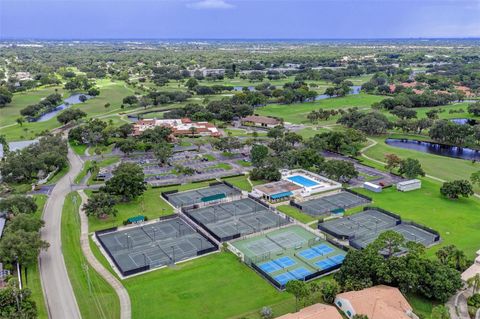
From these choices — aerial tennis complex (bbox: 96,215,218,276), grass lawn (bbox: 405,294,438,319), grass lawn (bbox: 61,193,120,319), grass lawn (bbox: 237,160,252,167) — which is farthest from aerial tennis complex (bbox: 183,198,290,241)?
grass lawn (bbox: 405,294,438,319)

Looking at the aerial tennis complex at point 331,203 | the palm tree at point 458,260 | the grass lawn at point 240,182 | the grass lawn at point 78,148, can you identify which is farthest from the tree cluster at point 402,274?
the grass lawn at point 78,148

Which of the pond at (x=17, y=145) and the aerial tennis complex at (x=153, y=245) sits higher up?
the pond at (x=17, y=145)

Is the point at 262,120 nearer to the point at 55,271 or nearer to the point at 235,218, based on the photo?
the point at 235,218

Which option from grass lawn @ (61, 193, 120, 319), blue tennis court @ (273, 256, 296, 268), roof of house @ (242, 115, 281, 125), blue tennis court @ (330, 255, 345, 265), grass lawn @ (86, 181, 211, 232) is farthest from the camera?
roof of house @ (242, 115, 281, 125)

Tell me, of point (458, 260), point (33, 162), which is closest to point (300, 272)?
point (458, 260)

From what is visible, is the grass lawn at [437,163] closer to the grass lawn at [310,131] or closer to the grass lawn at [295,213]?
the grass lawn at [310,131]

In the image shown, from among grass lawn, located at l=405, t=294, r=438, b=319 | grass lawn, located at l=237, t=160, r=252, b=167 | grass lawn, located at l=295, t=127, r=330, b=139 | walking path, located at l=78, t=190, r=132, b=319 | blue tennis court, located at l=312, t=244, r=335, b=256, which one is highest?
grass lawn, located at l=295, t=127, r=330, b=139

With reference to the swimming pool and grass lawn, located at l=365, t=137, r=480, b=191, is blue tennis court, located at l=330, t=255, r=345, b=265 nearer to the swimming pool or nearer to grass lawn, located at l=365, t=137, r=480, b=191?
the swimming pool

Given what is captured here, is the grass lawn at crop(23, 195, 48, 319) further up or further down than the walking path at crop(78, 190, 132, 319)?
further up
